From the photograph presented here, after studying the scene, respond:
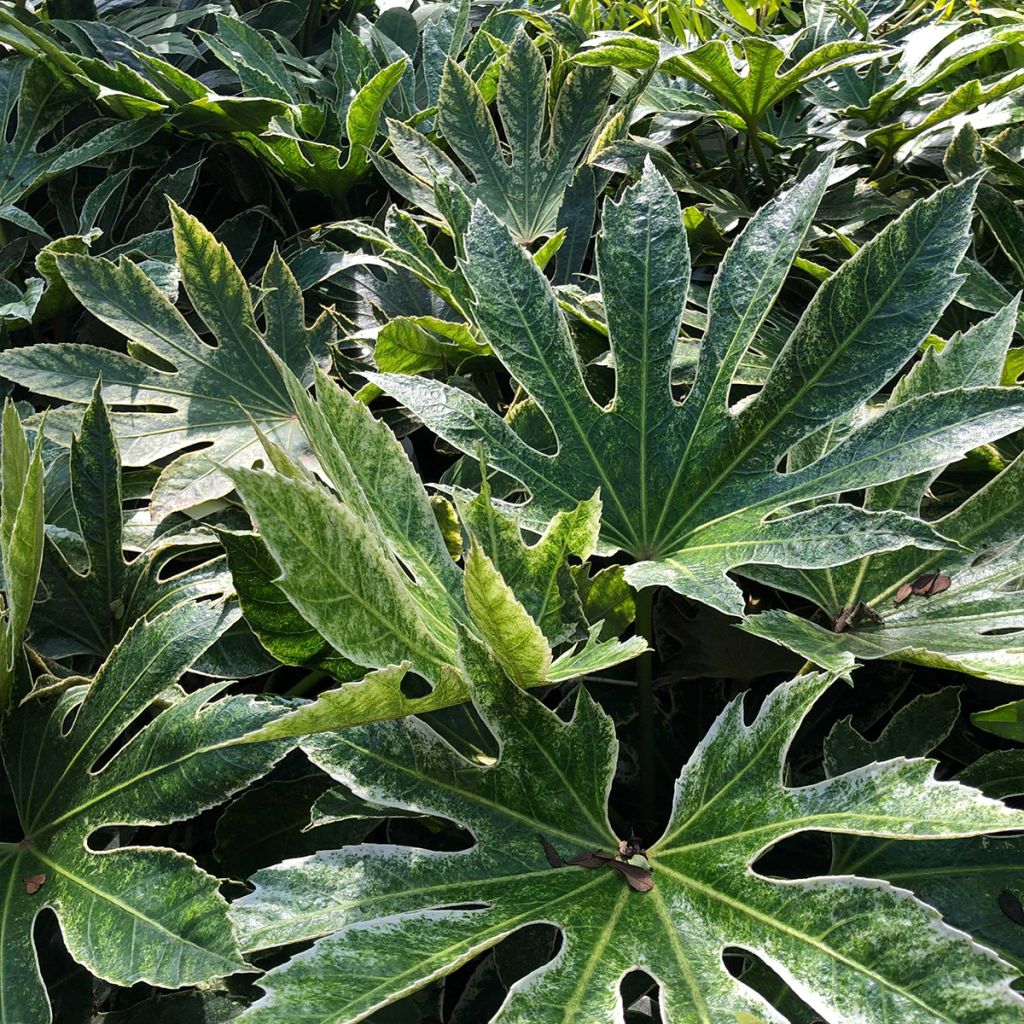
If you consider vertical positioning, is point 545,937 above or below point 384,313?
below

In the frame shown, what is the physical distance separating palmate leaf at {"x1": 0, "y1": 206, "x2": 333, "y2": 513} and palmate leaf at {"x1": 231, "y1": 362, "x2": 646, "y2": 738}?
0.38 metres

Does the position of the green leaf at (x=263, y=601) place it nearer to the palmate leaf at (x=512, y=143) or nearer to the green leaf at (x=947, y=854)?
the green leaf at (x=947, y=854)

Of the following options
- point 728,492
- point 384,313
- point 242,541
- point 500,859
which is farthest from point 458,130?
point 500,859

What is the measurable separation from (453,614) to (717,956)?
10.6 inches

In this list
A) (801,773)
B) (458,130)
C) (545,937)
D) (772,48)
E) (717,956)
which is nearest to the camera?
(717,956)

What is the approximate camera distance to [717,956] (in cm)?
59

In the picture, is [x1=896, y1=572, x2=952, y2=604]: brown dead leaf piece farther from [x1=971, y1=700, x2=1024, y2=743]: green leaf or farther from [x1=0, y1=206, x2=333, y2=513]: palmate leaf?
[x1=0, y1=206, x2=333, y2=513]: palmate leaf

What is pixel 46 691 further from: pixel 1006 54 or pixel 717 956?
pixel 1006 54

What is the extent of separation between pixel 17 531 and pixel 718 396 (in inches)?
21.8

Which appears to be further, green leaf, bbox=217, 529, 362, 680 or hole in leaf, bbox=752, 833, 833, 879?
hole in leaf, bbox=752, 833, 833, 879

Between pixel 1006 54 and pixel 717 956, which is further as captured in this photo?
pixel 1006 54

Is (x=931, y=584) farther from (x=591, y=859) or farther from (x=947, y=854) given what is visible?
(x=591, y=859)

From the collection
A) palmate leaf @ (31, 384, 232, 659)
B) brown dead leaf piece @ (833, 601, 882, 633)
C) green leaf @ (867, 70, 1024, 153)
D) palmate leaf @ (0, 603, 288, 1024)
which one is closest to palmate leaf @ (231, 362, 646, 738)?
palmate leaf @ (0, 603, 288, 1024)

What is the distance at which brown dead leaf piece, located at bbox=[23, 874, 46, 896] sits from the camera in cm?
71
